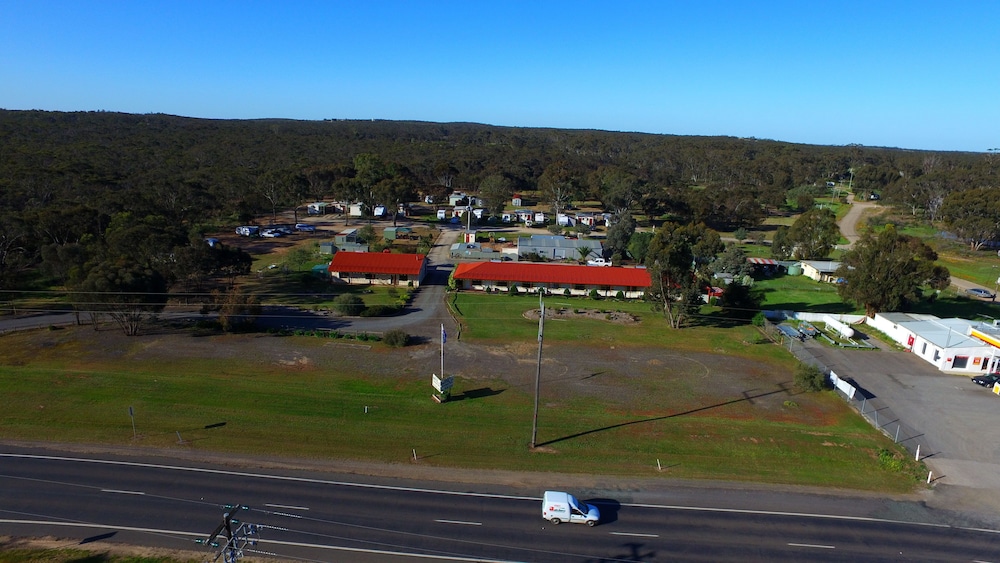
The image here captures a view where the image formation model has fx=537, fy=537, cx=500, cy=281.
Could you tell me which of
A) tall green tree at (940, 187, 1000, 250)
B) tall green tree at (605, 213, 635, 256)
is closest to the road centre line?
tall green tree at (605, 213, 635, 256)

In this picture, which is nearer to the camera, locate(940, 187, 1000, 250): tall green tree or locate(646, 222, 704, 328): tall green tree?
locate(646, 222, 704, 328): tall green tree

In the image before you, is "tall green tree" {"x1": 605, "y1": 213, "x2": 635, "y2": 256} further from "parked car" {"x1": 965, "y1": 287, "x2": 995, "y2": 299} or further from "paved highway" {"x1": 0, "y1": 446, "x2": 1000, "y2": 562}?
"paved highway" {"x1": 0, "y1": 446, "x2": 1000, "y2": 562}

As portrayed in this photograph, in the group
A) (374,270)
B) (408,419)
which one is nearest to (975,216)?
(374,270)

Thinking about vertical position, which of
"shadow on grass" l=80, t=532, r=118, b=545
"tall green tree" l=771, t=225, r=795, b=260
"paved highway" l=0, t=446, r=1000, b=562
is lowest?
"shadow on grass" l=80, t=532, r=118, b=545

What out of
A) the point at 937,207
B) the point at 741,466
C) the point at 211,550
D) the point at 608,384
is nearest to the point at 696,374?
the point at 608,384

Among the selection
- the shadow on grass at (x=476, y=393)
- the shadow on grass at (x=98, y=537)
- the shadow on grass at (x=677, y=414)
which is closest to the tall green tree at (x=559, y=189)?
the shadow on grass at (x=677, y=414)

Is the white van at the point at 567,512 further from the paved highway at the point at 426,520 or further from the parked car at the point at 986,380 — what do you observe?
the parked car at the point at 986,380

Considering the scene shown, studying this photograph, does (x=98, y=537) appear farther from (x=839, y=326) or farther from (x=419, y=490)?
(x=839, y=326)
